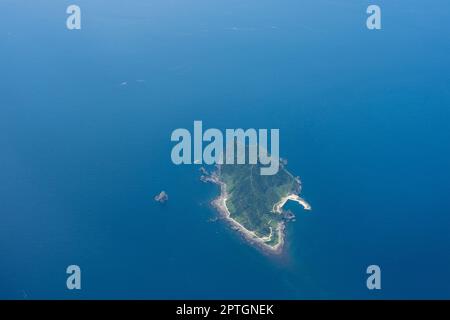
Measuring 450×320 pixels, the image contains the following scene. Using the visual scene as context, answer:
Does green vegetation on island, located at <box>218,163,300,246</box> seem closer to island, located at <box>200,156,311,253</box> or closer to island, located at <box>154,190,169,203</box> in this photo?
island, located at <box>200,156,311,253</box>

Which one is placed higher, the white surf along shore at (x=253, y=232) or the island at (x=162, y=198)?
the island at (x=162, y=198)

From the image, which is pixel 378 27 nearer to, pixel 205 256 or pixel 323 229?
pixel 323 229

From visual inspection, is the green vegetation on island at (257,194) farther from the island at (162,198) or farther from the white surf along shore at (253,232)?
the island at (162,198)

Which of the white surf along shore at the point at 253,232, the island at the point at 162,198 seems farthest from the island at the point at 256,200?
the island at the point at 162,198

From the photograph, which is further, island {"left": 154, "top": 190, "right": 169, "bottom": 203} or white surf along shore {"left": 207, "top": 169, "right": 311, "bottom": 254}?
island {"left": 154, "top": 190, "right": 169, "bottom": 203}

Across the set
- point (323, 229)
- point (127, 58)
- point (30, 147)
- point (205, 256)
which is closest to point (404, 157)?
point (323, 229)

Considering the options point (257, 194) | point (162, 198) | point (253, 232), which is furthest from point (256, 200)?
point (162, 198)

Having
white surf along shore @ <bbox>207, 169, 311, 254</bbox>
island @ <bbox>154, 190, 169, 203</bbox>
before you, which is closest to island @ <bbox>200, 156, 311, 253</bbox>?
white surf along shore @ <bbox>207, 169, 311, 254</bbox>

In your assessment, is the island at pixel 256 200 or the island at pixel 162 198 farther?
the island at pixel 162 198

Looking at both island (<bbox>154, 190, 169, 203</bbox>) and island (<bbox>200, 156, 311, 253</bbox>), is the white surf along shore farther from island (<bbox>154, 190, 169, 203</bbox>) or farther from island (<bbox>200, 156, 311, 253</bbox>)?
island (<bbox>154, 190, 169, 203</bbox>)

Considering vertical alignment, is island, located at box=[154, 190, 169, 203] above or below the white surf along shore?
above
